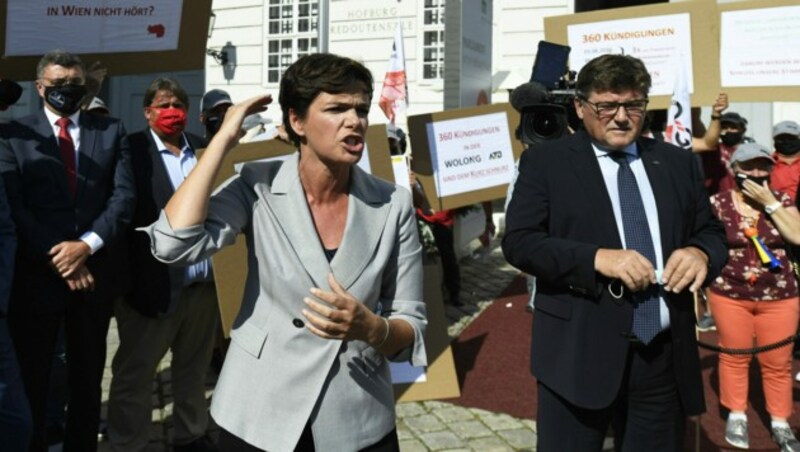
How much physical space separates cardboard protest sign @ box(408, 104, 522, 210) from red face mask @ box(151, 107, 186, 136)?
6.84 ft

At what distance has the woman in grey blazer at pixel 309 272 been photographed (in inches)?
92.4

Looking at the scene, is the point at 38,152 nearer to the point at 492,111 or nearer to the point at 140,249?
the point at 140,249

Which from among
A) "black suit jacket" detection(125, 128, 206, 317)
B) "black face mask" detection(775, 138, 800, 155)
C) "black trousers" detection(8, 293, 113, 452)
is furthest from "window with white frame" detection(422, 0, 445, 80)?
"black trousers" detection(8, 293, 113, 452)

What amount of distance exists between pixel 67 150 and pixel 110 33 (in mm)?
929

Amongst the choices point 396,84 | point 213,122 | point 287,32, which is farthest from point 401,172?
point 287,32

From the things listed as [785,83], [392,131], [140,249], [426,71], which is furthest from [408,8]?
[140,249]

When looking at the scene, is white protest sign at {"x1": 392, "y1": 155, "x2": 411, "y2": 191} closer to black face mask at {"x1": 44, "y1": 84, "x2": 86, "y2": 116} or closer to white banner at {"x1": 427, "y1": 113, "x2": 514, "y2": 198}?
white banner at {"x1": 427, "y1": 113, "x2": 514, "y2": 198}

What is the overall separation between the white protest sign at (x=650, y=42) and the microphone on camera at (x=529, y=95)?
147 centimetres

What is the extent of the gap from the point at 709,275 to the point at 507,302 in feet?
22.6

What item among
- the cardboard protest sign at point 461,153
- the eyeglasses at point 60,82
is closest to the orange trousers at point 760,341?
the cardboard protest sign at point 461,153

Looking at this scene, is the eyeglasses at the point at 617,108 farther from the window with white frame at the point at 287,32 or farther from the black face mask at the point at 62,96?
the window with white frame at the point at 287,32

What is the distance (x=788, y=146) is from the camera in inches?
301

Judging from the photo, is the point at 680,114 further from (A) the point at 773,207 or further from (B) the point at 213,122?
(B) the point at 213,122

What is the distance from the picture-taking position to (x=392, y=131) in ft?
23.9
